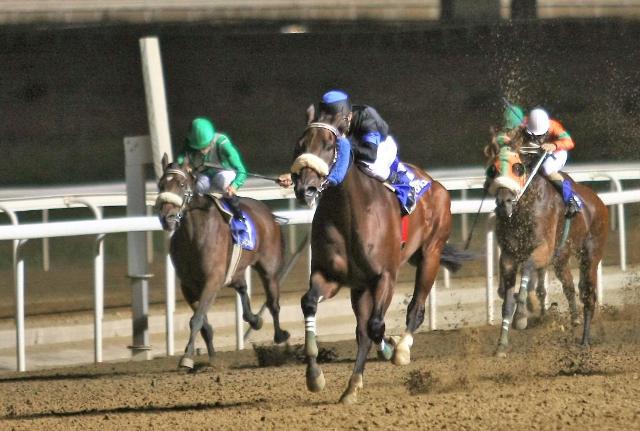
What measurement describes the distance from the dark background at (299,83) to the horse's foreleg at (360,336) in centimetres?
1717

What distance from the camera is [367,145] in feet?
21.8

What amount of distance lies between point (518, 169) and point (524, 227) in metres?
0.37

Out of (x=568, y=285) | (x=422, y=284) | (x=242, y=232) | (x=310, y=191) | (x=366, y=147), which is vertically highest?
(x=366, y=147)

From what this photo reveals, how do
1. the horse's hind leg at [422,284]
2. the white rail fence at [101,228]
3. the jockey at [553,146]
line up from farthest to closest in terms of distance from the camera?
the jockey at [553,146], the white rail fence at [101,228], the horse's hind leg at [422,284]

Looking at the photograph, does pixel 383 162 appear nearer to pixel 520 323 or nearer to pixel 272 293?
pixel 272 293

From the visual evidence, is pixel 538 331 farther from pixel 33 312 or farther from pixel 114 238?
pixel 114 238

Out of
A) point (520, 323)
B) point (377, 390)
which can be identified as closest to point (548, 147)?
point (520, 323)

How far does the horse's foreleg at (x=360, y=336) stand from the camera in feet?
20.6

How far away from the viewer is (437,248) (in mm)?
8094

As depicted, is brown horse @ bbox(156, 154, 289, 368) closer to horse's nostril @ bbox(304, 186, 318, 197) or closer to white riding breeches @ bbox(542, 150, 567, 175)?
white riding breeches @ bbox(542, 150, 567, 175)

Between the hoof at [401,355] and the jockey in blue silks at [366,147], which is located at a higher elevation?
the jockey in blue silks at [366,147]

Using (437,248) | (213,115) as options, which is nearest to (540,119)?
(437,248)

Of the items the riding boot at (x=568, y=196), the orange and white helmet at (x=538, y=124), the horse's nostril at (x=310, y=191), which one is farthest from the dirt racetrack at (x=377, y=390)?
the orange and white helmet at (x=538, y=124)

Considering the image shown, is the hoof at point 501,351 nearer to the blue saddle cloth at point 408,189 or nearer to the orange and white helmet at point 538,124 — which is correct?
the blue saddle cloth at point 408,189
